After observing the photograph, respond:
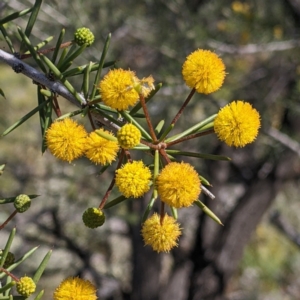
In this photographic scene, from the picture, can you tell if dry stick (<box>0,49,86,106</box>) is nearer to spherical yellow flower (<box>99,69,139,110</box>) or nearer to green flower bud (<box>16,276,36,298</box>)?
spherical yellow flower (<box>99,69,139,110</box>)

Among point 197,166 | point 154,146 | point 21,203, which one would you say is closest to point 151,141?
point 154,146

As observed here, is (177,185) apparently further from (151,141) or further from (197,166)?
(197,166)

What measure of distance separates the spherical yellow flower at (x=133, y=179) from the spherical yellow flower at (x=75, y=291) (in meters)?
0.18

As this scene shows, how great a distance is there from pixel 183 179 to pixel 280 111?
2.97m

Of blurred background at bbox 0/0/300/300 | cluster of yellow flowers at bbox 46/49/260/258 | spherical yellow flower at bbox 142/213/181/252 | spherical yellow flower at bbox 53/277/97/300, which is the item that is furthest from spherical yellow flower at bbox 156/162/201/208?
blurred background at bbox 0/0/300/300

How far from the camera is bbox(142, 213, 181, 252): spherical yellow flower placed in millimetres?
700

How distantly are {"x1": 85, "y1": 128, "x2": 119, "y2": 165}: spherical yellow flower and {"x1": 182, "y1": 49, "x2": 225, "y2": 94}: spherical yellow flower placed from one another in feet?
0.53

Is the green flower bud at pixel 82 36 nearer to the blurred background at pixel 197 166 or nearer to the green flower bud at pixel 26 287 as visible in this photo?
the green flower bud at pixel 26 287

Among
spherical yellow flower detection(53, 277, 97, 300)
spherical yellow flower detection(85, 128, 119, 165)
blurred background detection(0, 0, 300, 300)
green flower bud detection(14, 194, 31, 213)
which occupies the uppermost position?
spherical yellow flower detection(85, 128, 119, 165)

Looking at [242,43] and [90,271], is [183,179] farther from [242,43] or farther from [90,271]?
[90,271]

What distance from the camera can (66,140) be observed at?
642 mm

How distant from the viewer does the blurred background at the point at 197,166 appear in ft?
8.61

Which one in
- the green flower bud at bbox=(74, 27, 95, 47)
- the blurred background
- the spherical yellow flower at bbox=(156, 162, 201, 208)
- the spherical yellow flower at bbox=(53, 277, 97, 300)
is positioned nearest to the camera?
the spherical yellow flower at bbox=(156, 162, 201, 208)

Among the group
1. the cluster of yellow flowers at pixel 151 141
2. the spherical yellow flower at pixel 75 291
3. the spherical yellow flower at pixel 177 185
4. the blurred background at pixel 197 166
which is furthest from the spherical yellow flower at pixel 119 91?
the blurred background at pixel 197 166
